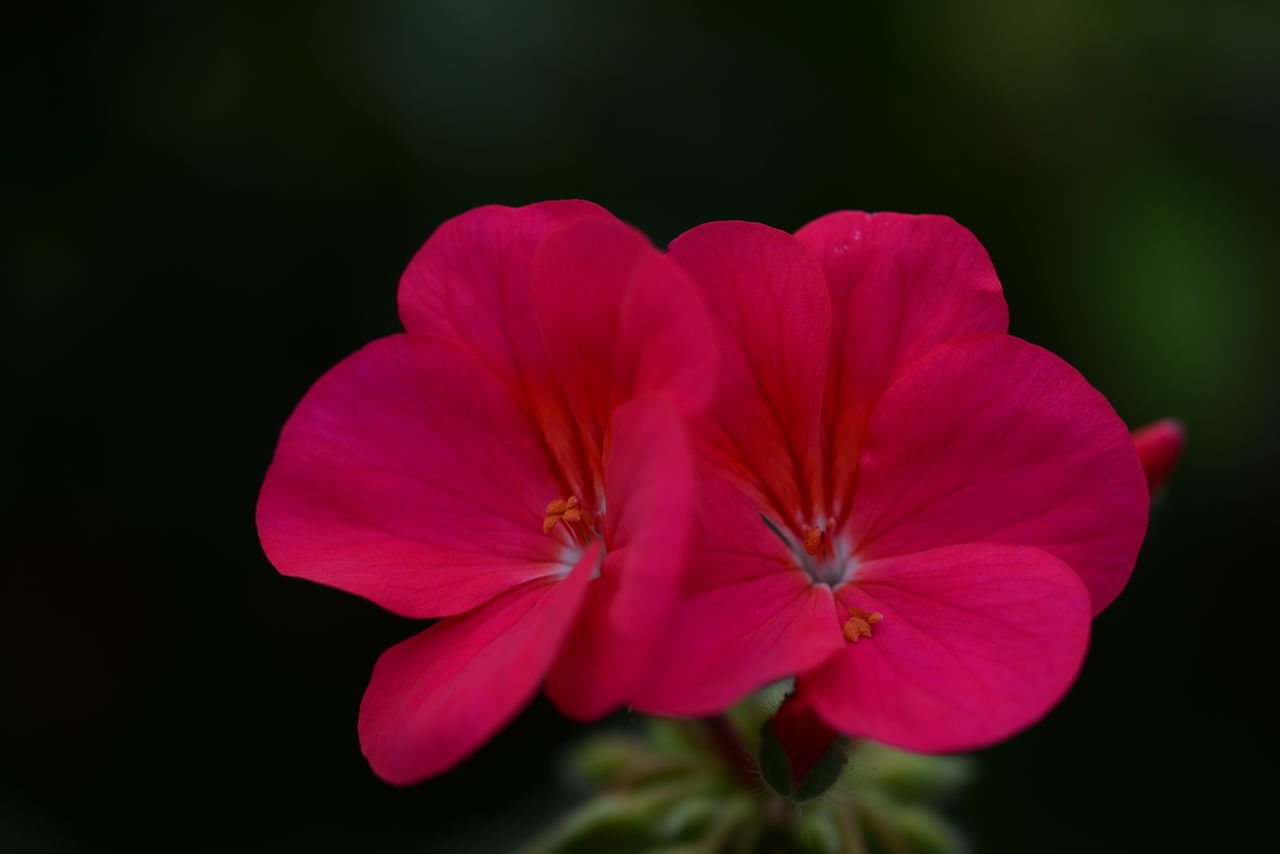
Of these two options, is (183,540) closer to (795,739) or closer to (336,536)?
(336,536)

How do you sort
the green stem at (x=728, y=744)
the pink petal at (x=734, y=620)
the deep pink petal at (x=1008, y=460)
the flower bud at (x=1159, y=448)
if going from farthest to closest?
the green stem at (x=728, y=744) < the flower bud at (x=1159, y=448) < the deep pink petal at (x=1008, y=460) < the pink petal at (x=734, y=620)

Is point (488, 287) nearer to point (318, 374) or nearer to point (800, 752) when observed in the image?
point (800, 752)

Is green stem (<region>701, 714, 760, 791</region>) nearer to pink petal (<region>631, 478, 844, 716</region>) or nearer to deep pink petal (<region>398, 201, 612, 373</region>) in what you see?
pink petal (<region>631, 478, 844, 716</region>)

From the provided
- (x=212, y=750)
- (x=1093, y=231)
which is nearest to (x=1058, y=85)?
(x=1093, y=231)

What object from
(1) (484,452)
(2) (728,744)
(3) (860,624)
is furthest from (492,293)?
(2) (728,744)

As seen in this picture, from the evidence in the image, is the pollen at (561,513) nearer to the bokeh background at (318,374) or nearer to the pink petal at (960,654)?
the pink petal at (960,654)

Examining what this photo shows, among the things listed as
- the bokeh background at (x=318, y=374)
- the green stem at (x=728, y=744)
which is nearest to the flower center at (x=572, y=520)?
the green stem at (x=728, y=744)
